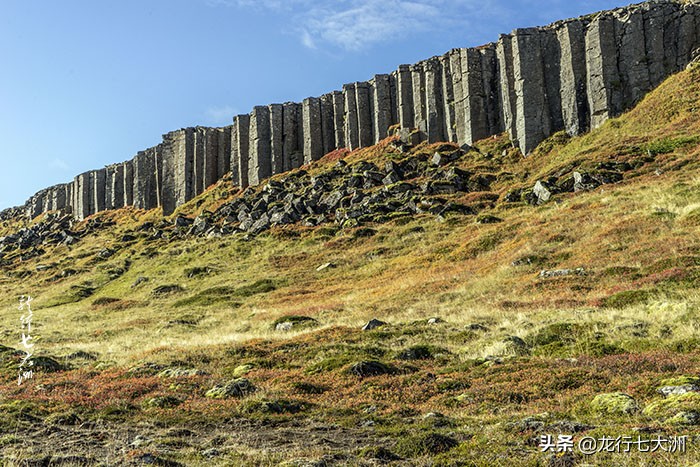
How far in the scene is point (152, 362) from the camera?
24953mm

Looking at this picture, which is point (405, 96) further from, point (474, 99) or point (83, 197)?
point (83, 197)

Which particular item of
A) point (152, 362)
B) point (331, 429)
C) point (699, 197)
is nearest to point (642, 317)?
point (331, 429)

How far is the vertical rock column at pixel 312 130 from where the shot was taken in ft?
349

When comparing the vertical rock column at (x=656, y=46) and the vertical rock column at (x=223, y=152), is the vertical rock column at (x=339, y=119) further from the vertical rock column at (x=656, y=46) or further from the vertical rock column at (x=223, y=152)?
the vertical rock column at (x=656, y=46)

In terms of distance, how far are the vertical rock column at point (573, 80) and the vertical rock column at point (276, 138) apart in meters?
53.9

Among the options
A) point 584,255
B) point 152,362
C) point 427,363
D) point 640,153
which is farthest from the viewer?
point 640,153

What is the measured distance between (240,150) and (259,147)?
5.25 metres

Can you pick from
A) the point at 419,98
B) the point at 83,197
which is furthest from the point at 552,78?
the point at 83,197

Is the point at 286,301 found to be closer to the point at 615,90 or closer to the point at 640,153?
the point at 640,153

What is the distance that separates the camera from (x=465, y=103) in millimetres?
88188

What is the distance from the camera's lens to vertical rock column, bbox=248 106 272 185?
352 feet

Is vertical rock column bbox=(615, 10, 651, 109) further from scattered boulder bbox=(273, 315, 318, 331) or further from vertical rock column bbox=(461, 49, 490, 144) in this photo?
scattered boulder bbox=(273, 315, 318, 331)

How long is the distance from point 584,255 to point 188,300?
125ft

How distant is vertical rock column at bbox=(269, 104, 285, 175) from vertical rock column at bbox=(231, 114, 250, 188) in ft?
20.4
